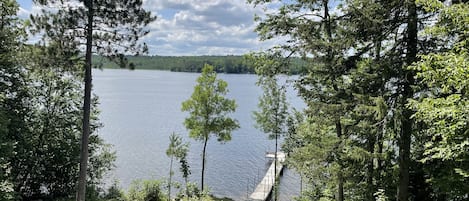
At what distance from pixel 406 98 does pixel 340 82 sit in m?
2.25

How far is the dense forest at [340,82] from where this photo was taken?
6.02 m

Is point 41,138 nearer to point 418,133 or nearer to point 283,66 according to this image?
point 283,66

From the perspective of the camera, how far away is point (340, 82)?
9391 mm

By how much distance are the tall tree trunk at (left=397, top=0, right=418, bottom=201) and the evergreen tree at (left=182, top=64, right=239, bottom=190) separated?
12.3 m

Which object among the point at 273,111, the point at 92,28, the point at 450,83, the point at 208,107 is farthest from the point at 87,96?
the point at 273,111

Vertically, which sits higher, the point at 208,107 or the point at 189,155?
the point at 208,107

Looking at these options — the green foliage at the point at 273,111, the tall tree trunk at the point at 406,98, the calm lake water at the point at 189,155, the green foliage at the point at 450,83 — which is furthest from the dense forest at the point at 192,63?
the green foliage at the point at 450,83

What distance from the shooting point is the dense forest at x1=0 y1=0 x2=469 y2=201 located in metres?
6.02

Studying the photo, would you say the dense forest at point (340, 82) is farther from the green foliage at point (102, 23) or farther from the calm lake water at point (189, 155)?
the calm lake water at point (189, 155)

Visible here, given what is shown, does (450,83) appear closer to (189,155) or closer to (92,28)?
(92,28)

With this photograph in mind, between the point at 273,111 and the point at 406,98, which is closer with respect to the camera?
the point at 406,98

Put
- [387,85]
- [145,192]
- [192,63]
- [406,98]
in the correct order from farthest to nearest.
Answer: [192,63]
[145,192]
[387,85]
[406,98]

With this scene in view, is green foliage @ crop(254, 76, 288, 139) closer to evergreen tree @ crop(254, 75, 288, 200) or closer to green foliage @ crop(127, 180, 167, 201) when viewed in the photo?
evergreen tree @ crop(254, 75, 288, 200)

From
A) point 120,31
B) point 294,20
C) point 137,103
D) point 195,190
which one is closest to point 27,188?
point 195,190
